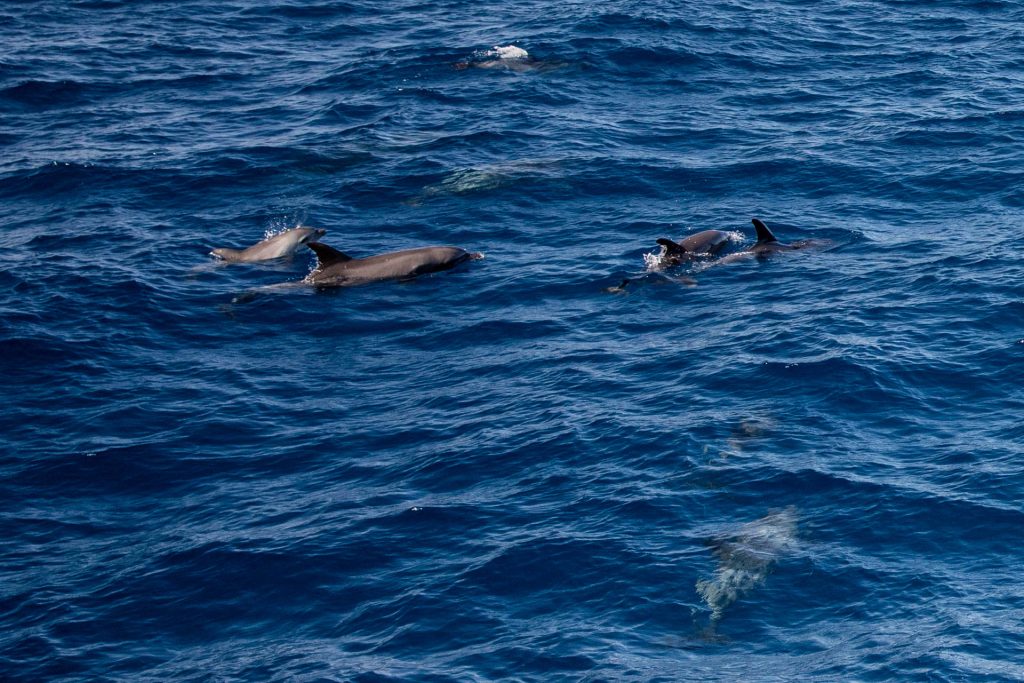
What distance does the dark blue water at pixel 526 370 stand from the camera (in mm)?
20344

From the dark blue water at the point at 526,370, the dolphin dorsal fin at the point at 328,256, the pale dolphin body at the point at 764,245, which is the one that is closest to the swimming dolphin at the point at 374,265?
Answer: the dolphin dorsal fin at the point at 328,256

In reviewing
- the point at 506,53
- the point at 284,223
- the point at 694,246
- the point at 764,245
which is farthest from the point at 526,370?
the point at 506,53

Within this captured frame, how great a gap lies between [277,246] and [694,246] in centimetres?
1003

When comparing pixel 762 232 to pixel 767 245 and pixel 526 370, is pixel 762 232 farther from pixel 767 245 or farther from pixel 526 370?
pixel 526 370

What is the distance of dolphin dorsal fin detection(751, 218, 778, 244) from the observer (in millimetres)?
31781

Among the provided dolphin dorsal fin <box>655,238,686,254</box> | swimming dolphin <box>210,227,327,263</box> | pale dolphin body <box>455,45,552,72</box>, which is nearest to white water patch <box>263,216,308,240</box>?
swimming dolphin <box>210,227,327,263</box>

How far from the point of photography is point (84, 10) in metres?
56.2

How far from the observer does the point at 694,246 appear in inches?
1256

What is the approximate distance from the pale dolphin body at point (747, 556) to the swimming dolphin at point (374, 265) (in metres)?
12.6

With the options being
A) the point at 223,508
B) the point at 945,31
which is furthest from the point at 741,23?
the point at 223,508

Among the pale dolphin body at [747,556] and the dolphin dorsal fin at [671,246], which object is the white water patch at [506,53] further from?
the pale dolphin body at [747,556]

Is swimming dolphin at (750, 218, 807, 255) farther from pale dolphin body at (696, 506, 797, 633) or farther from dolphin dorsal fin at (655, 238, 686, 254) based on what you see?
pale dolphin body at (696, 506, 797, 633)

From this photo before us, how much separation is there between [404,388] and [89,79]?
25.7m

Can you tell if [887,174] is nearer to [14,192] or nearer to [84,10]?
[14,192]
